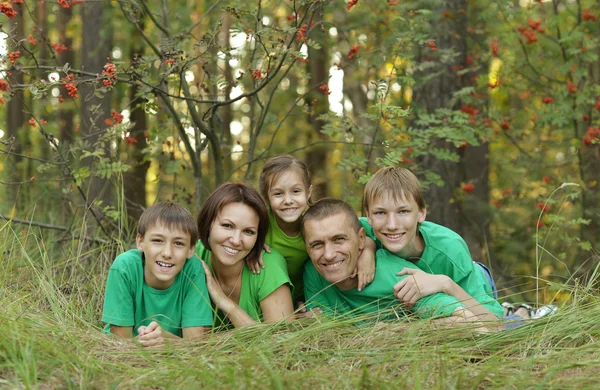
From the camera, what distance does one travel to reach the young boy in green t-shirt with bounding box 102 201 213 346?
3809mm

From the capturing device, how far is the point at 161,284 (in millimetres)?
3934

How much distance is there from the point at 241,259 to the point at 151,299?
0.57 m

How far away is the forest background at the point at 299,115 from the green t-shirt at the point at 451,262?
15.8 inches

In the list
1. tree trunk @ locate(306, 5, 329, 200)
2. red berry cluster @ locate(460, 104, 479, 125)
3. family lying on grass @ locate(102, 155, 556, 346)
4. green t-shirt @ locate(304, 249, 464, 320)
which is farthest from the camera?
tree trunk @ locate(306, 5, 329, 200)

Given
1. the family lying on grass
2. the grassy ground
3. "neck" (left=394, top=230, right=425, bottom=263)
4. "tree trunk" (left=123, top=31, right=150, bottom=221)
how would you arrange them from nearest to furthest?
the grassy ground, the family lying on grass, "neck" (left=394, top=230, right=425, bottom=263), "tree trunk" (left=123, top=31, right=150, bottom=221)

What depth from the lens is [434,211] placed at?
6734 mm

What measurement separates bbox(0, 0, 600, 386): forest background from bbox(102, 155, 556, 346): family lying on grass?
476mm

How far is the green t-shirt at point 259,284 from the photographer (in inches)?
158

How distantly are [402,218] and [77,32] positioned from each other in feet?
29.1

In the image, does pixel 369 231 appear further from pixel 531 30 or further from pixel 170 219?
pixel 531 30

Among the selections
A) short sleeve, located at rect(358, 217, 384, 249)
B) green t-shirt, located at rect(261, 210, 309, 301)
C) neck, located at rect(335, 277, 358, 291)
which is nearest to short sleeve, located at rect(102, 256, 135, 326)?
green t-shirt, located at rect(261, 210, 309, 301)

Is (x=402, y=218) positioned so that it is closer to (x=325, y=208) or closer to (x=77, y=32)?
(x=325, y=208)

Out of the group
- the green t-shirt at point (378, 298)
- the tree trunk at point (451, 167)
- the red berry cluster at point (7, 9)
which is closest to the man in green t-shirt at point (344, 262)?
the green t-shirt at point (378, 298)

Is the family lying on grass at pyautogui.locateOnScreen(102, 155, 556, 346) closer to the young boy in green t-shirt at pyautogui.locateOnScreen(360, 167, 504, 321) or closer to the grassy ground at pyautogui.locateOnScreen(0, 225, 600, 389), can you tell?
the young boy in green t-shirt at pyautogui.locateOnScreen(360, 167, 504, 321)
